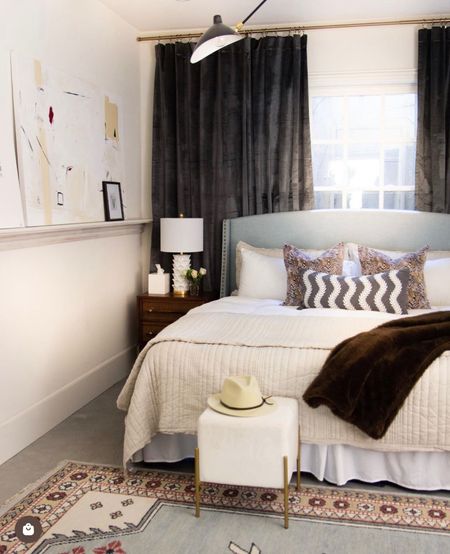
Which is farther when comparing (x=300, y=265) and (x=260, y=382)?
(x=300, y=265)

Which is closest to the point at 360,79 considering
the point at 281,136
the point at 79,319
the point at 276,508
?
the point at 281,136

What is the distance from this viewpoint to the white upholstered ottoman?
8.52ft

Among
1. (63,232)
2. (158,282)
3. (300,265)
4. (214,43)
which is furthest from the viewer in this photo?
(158,282)

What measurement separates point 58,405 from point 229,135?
233cm

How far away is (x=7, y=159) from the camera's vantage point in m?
3.25

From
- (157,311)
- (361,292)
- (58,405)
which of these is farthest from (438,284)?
(58,405)

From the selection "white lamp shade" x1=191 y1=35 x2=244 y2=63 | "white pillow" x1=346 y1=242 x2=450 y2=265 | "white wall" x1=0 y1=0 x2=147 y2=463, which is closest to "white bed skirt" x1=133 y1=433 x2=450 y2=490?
"white wall" x1=0 y1=0 x2=147 y2=463

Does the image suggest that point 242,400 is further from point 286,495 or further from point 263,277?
point 263,277

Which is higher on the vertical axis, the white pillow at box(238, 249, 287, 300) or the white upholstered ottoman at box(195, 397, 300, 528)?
the white pillow at box(238, 249, 287, 300)

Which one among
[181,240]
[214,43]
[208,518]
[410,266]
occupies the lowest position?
[208,518]

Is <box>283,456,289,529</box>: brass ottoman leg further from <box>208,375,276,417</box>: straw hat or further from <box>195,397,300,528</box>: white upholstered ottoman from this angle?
<box>208,375,276,417</box>: straw hat

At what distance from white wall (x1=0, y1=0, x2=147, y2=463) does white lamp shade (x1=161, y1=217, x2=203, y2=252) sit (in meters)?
0.35

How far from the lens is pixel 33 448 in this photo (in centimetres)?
347

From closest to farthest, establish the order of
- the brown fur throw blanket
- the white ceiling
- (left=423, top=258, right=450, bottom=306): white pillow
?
1. the brown fur throw blanket
2. (left=423, top=258, right=450, bottom=306): white pillow
3. the white ceiling
